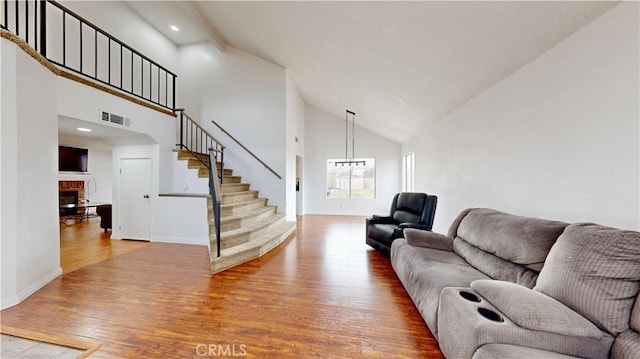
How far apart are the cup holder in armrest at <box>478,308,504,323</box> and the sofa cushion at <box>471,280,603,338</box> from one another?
0.05 meters

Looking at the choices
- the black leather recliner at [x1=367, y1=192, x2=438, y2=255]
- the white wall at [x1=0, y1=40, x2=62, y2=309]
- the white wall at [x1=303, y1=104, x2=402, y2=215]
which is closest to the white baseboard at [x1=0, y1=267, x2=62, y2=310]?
the white wall at [x1=0, y1=40, x2=62, y2=309]

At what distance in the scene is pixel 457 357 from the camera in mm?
1431

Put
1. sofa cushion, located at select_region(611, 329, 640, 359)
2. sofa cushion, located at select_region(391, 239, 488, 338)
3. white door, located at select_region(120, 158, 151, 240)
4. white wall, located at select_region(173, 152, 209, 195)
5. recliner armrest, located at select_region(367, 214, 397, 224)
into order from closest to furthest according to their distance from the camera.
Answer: sofa cushion, located at select_region(611, 329, 640, 359)
sofa cushion, located at select_region(391, 239, 488, 338)
recliner armrest, located at select_region(367, 214, 397, 224)
white door, located at select_region(120, 158, 151, 240)
white wall, located at select_region(173, 152, 209, 195)

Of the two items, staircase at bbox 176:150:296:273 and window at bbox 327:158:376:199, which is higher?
window at bbox 327:158:376:199

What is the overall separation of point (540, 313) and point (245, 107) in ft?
20.2

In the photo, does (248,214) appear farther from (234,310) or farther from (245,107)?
(245,107)

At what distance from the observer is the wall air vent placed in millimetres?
3887

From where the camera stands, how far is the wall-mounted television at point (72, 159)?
7.43 metres

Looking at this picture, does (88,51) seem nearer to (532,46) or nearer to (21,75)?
(21,75)

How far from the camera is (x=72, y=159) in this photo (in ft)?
25.2

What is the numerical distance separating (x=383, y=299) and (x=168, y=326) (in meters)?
1.98

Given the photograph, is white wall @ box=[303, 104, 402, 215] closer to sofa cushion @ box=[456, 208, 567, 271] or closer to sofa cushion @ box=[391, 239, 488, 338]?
sofa cushion @ box=[391, 239, 488, 338]

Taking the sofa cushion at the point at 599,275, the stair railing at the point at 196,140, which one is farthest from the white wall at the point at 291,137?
the sofa cushion at the point at 599,275

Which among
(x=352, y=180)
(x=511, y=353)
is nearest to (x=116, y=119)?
(x=511, y=353)
